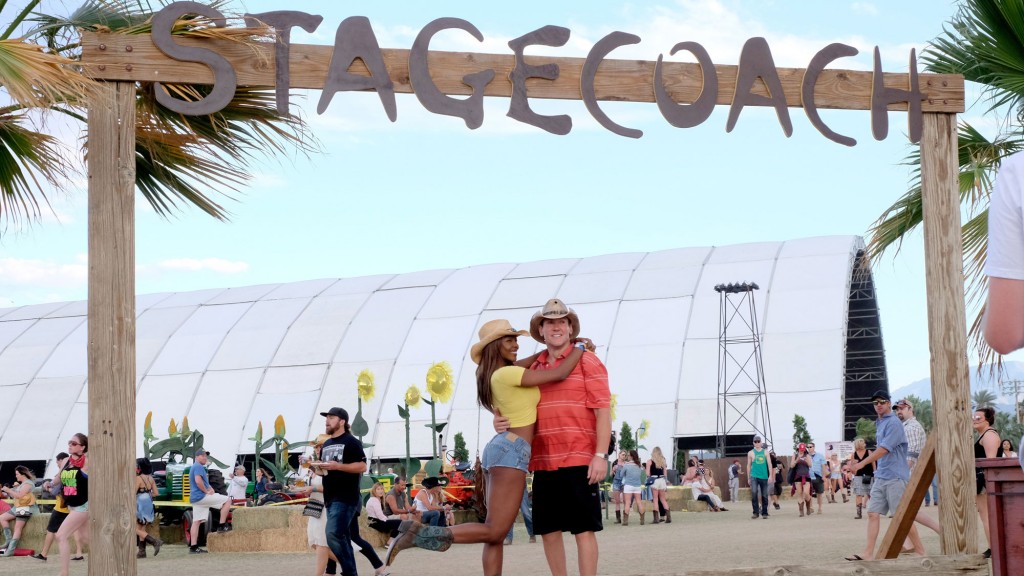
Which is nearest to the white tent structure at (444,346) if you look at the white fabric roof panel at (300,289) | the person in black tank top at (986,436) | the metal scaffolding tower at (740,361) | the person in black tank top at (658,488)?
the white fabric roof panel at (300,289)

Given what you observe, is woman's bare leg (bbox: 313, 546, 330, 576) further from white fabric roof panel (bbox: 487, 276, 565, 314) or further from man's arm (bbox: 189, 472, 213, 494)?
white fabric roof panel (bbox: 487, 276, 565, 314)

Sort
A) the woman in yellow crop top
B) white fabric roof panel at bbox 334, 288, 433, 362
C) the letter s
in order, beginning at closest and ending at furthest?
the woman in yellow crop top, the letter s, white fabric roof panel at bbox 334, 288, 433, 362

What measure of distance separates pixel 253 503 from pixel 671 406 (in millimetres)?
19545

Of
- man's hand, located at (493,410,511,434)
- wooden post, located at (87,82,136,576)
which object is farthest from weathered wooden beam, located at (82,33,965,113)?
man's hand, located at (493,410,511,434)

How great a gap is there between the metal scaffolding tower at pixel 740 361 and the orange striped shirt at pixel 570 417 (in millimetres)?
30863

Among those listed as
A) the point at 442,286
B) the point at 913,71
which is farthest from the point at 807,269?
the point at 913,71

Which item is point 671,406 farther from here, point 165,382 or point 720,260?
point 165,382

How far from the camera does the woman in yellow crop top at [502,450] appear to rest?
6859mm

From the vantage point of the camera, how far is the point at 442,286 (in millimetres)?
44062

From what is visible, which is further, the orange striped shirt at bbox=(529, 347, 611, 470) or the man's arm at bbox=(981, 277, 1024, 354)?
the orange striped shirt at bbox=(529, 347, 611, 470)

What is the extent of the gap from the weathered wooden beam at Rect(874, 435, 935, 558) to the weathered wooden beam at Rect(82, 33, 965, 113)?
241cm

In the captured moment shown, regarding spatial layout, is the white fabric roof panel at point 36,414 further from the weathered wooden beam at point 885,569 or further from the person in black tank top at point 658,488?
the weathered wooden beam at point 885,569

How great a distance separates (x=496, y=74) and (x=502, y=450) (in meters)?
2.35

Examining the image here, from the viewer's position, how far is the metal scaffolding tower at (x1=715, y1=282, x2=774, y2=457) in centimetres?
3788
